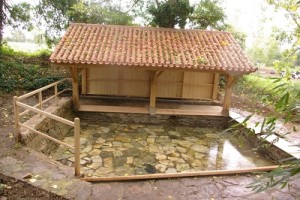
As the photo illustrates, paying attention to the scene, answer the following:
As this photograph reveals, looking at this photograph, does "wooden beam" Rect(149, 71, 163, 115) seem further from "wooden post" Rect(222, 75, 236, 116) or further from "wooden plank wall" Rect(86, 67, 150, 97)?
"wooden post" Rect(222, 75, 236, 116)

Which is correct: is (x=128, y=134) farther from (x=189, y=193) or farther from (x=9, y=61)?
(x=9, y=61)

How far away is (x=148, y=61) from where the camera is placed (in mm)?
8211

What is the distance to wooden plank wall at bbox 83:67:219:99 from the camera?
10031 millimetres

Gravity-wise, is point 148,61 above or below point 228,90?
above

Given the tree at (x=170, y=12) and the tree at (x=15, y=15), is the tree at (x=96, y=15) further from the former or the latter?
the tree at (x=15, y=15)

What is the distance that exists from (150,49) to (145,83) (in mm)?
1696

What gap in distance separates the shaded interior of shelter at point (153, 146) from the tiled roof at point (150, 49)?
2.03 metres

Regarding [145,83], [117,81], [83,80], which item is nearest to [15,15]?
[83,80]

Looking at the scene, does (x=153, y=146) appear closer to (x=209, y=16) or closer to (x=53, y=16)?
(x=209, y=16)

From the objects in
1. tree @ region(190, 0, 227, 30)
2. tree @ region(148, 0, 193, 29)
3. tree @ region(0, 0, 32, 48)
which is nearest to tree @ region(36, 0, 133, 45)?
tree @ region(0, 0, 32, 48)

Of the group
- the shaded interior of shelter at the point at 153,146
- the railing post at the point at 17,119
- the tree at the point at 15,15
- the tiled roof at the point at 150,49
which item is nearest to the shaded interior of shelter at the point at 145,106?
the shaded interior of shelter at the point at 153,146

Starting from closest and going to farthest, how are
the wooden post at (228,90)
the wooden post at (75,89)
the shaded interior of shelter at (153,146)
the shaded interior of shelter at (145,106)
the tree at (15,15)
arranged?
the shaded interior of shelter at (153,146) → the wooden post at (75,89) → the wooden post at (228,90) → the shaded interior of shelter at (145,106) → the tree at (15,15)

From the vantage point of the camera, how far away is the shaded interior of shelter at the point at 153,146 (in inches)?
239

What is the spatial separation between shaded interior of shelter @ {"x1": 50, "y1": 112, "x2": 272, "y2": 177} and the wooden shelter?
507 mm
